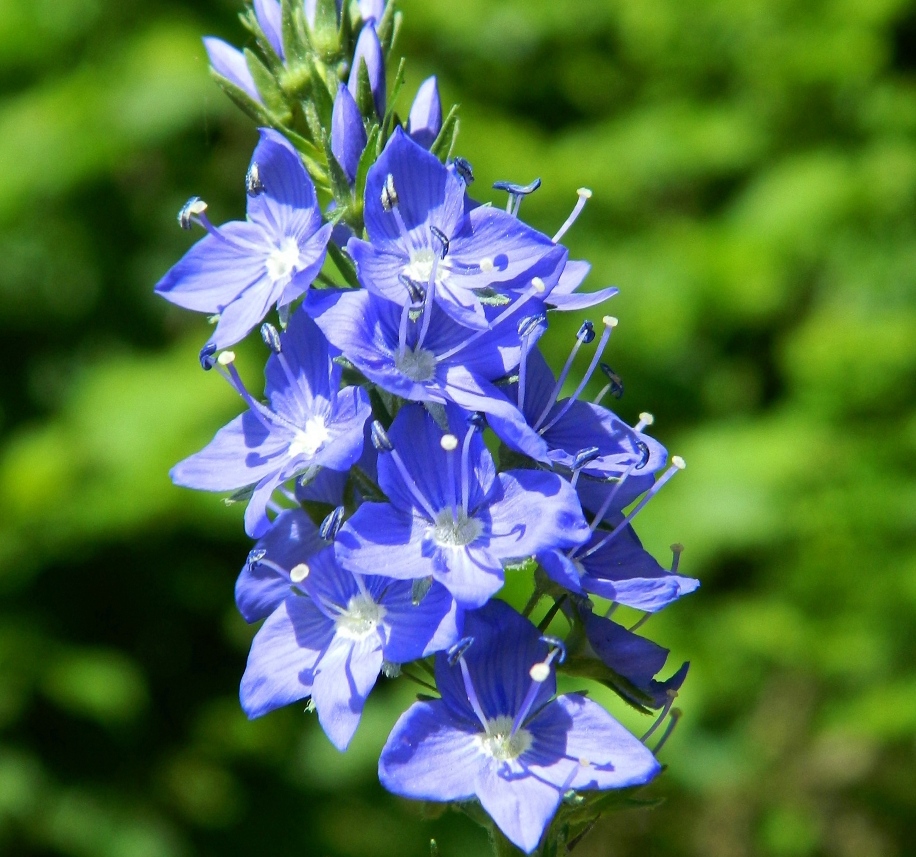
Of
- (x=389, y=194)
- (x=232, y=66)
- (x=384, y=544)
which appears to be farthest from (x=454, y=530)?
(x=232, y=66)

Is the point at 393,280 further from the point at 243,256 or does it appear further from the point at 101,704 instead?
the point at 101,704

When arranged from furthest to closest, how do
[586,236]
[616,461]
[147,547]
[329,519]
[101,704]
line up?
[586,236]
[147,547]
[101,704]
[616,461]
[329,519]

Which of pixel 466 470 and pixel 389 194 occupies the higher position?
pixel 389 194

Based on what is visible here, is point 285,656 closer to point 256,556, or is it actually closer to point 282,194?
point 256,556

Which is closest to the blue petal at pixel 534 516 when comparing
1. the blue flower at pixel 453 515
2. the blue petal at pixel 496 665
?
the blue flower at pixel 453 515

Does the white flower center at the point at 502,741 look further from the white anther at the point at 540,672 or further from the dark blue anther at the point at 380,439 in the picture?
the dark blue anther at the point at 380,439

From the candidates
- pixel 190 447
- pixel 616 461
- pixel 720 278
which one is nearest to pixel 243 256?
pixel 616 461
